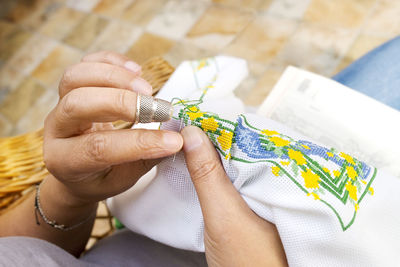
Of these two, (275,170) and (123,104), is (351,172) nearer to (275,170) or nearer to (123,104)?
(275,170)

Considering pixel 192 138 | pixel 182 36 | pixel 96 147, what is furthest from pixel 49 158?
pixel 182 36

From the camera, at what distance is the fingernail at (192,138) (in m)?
0.42

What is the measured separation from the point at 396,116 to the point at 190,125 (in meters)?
0.38

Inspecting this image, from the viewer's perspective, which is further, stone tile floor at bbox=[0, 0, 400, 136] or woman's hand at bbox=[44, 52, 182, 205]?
stone tile floor at bbox=[0, 0, 400, 136]

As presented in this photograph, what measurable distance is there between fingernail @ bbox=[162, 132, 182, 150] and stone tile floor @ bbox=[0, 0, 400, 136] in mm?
846

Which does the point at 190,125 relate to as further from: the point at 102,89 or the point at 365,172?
the point at 365,172

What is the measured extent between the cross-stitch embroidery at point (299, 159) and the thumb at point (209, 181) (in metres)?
0.02

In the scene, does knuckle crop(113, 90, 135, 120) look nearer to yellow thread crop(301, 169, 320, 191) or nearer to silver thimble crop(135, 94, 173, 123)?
silver thimble crop(135, 94, 173, 123)

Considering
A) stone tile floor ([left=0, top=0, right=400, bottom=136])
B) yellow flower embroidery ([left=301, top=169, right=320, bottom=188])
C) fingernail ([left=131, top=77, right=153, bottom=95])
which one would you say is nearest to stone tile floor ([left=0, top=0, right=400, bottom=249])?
stone tile floor ([left=0, top=0, right=400, bottom=136])

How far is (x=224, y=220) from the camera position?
39 cm

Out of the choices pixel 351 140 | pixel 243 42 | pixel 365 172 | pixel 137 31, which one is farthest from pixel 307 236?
pixel 137 31

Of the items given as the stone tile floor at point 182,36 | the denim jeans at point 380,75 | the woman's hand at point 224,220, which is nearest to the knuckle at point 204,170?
the woman's hand at point 224,220

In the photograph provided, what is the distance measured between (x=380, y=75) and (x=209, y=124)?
0.43 m

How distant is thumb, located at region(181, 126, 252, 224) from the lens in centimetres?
40
